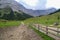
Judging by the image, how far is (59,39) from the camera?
924 inches
